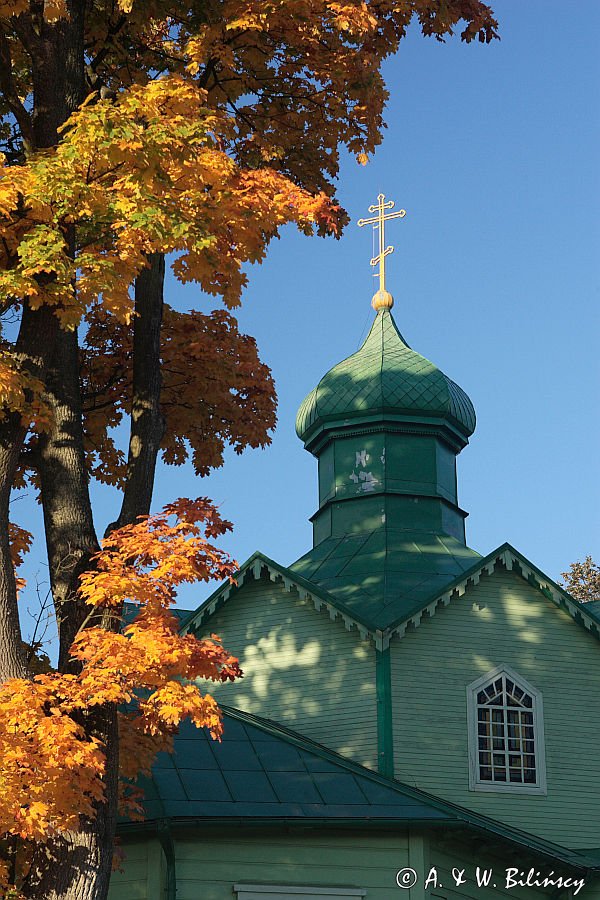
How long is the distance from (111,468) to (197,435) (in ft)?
2.98

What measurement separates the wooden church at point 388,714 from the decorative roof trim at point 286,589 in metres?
0.04

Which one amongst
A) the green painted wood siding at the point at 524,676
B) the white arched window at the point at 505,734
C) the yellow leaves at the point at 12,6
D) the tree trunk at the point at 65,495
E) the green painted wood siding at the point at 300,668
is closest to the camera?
the yellow leaves at the point at 12,6

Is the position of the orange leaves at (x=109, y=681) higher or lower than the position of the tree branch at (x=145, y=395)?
lower

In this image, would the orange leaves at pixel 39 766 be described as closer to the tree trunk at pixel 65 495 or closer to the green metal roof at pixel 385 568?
the tree trunk at pixel 65 495

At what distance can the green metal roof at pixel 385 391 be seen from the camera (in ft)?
73.5

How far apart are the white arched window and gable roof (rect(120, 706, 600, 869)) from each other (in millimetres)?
741

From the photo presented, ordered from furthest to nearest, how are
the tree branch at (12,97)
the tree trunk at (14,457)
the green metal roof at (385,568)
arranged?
1. the green metal roof at (385,568)
2. the tree branch at (12,97)
3. the tree trunk at (14,457)

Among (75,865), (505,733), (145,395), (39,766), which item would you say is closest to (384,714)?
(505,733)

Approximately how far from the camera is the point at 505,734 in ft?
58.2

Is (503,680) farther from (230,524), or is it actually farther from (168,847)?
(230,524)

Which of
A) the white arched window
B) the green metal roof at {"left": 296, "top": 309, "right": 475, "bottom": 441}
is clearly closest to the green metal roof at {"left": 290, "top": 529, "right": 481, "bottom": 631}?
the white arched window

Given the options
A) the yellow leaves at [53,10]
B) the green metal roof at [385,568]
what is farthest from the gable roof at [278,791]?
the yellow leaves at [53,10]

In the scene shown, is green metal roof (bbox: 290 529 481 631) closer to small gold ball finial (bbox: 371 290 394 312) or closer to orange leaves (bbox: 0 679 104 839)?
small gold ball finial (bbox: 371 290 394 312)

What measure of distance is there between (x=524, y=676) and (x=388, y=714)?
2.18 metres
